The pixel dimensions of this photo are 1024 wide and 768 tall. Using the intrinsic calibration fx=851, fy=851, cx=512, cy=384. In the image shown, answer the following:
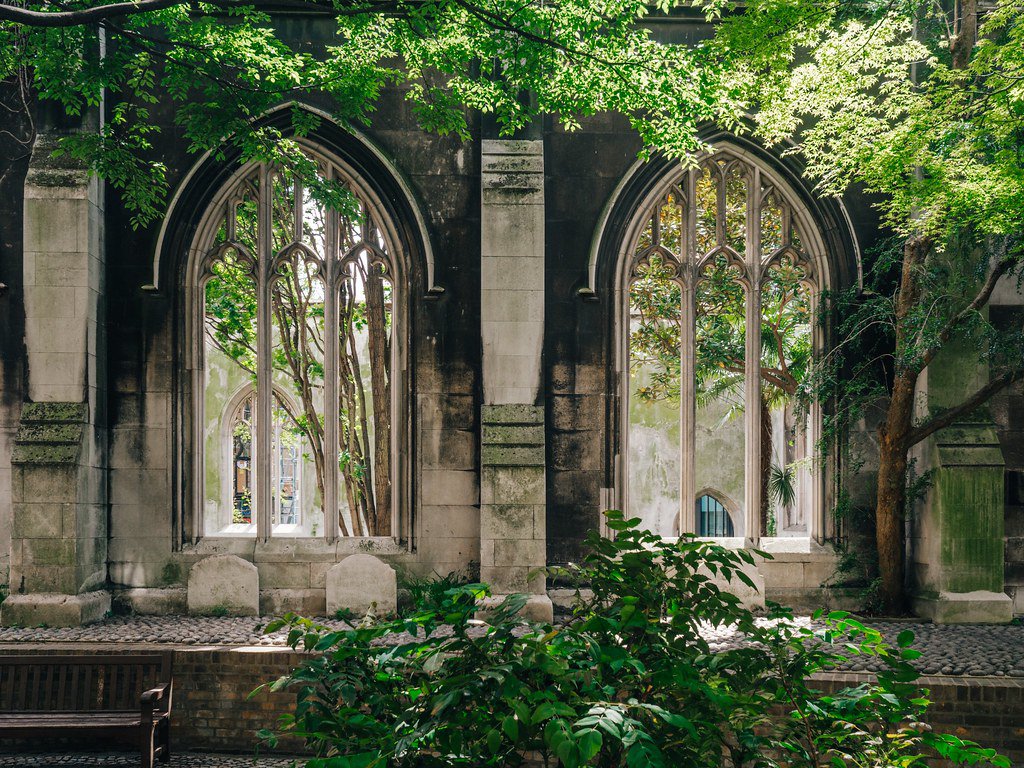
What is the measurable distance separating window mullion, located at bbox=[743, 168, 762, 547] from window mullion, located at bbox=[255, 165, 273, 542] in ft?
16.3

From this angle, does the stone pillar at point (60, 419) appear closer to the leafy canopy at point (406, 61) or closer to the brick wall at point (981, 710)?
the leafy canopy at point (406, 61)

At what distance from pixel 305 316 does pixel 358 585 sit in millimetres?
3935

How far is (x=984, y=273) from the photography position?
8.29 m

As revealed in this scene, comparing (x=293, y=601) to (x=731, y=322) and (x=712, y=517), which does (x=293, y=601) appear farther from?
(x=712, y=517)

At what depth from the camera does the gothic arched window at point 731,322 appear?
9.05 meters

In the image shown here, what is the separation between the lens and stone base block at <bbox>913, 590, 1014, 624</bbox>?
8055 mm

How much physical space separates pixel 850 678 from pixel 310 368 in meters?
8.19

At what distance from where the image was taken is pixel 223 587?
27.8ft

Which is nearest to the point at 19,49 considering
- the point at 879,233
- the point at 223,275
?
the point at 223,275

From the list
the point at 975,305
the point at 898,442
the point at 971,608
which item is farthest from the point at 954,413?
the point at 971,608

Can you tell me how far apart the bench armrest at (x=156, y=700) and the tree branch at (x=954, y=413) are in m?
6.78

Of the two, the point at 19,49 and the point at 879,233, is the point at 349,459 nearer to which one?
→ the point at 19,49

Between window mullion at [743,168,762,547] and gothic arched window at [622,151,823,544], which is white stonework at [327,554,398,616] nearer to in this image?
gothic arched window at [622,151,823,544]

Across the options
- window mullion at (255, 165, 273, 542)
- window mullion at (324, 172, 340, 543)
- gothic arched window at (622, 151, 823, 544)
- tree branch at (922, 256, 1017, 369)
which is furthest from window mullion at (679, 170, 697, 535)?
window mullion at (255, 165, 273, 542)
